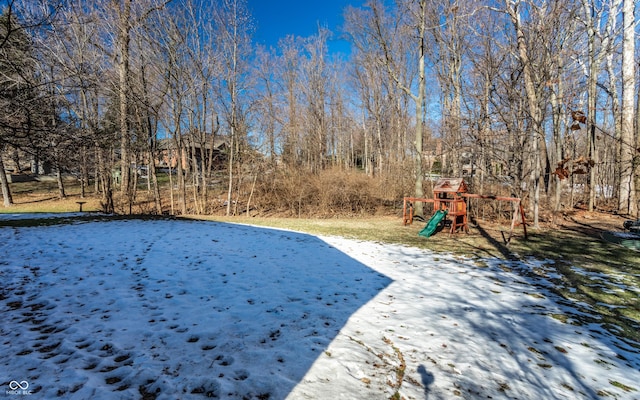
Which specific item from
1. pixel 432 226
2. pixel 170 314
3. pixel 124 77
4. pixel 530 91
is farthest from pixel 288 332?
pixel 124 77

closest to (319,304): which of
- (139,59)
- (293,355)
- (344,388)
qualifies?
(293,355)

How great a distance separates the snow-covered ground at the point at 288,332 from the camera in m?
2.35

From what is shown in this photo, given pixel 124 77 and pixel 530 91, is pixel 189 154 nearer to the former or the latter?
pixel 124 77

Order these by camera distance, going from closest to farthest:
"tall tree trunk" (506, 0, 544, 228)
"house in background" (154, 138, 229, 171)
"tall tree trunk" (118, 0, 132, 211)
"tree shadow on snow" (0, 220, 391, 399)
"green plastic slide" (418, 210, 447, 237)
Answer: "tree shadow on snow" (0, 220, 391, 399) < "tall tree trunk" (506, 0, 544, 228) < "green plastic slide" (418, 210, 447, 237) < "tall tree trunk" (118, 0, 132, 211) < "house in background" (154, 138, 229, 171)

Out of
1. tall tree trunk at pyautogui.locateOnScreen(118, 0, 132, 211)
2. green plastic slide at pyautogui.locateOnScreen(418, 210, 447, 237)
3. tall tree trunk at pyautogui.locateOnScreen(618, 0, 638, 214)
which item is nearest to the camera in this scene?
green plastic slide at pyautogui.locateOnScreen(418, 210, 447, 237)

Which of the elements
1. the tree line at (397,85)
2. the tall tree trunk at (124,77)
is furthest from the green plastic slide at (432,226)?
the tall tree trunk at (124,77)

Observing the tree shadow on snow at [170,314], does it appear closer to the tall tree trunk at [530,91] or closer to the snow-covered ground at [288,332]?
the snow-covered ground at [288,332]

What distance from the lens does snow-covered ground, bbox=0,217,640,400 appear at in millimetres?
2349

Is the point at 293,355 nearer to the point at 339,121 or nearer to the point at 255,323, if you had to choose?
the point at 255,323

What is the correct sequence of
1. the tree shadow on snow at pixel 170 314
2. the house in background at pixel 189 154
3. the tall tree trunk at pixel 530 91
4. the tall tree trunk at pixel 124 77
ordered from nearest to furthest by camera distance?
the tree shadow on snow at pixel 170 314, the tall tree trunk at pixel 530 91, the tall tree trunk at pixel 124 77, the house in background at pixel 189 154

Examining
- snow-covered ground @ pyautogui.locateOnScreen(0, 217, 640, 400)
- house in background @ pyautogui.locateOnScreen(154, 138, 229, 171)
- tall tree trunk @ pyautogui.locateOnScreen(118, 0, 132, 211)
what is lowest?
snow-covered ground @ pyautogui.locateOnScreen(0, 217, 640, 400)

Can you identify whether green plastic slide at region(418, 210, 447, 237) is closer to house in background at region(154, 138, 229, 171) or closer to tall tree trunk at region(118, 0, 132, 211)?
house in background at region(154, 138, 229, 171)

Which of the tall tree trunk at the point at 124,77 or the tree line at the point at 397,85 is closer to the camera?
the tree line at the point at 397,85

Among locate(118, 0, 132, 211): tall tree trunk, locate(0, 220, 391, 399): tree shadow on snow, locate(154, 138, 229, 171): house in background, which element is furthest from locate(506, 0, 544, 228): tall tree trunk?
locate(118, 0, 132, 211): tall tree trunk
